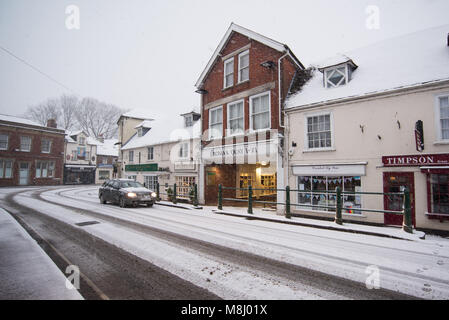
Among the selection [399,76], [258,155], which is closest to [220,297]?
[258,155]

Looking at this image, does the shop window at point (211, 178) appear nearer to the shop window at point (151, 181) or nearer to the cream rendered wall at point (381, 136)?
the cream rendered wall at point (381, 136)

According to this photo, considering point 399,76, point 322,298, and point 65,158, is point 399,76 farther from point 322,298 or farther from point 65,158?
point 65,158

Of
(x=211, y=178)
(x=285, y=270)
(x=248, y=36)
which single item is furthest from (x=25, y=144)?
(x=285, y=270)

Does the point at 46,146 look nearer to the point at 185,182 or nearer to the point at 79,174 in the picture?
the point at 79,174

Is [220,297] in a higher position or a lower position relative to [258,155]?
lower

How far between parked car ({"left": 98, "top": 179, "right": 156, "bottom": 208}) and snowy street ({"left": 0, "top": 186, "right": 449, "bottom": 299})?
524cm

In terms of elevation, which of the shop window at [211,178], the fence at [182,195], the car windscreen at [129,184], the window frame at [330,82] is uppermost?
the window frame at [330,82]

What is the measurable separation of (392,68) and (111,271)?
41.0 feet

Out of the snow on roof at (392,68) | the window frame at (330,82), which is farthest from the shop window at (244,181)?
the window frame at (330,82)

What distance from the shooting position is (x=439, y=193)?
311 inches

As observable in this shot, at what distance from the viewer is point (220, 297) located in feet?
11.0

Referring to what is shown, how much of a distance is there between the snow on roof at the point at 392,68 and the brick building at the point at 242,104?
140 cm

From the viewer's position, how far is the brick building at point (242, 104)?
12.3 meters

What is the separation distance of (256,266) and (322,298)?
1.47 metres
